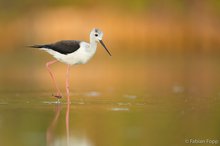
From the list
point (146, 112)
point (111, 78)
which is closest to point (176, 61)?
point (111, 78)

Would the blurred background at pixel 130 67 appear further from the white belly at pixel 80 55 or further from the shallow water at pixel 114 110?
the white belly at pixel 80 55

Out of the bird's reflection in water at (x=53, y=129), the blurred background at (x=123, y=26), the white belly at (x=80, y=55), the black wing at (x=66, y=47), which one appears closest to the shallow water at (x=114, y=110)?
the bird's reflection in water at (x=53, y=129)

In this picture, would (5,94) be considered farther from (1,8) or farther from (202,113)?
(1,8)

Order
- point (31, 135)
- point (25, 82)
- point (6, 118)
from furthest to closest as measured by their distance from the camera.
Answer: point (25, 82) → point (6, 118) → point (31, 135)

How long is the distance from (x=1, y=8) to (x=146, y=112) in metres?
15.7

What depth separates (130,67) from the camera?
18500 millimetres

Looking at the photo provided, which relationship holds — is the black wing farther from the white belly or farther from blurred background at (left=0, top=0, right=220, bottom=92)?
blurred background at (left=0, top=0, right=220, bottom=92)

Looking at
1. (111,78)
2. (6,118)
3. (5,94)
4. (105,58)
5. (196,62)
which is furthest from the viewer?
(105,58)

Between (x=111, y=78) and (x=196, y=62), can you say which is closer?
(x=111, y=78)

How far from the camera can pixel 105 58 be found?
22234mm

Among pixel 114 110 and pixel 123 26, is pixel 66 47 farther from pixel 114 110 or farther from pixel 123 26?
pixel 123 26

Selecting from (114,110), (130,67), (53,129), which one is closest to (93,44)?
(114,110)

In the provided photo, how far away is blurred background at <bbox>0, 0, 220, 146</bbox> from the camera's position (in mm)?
8859

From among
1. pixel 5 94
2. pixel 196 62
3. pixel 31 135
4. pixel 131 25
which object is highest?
pixel 131 25
